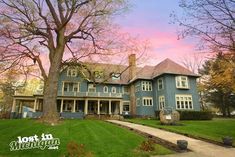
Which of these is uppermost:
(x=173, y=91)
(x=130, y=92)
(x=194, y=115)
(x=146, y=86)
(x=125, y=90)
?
(x=146, y=86)

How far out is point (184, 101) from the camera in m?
30.0

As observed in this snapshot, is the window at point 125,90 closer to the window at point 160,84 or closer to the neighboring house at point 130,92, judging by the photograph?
the neighboring house at point 130,92

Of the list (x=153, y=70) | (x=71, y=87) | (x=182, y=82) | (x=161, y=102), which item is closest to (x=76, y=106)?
(x=71, y=87)

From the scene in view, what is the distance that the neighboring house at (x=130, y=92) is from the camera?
30.0m

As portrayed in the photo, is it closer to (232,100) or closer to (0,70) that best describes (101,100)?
(0,70)

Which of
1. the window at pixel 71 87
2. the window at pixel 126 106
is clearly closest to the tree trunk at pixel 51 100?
the window at pixel 71 87

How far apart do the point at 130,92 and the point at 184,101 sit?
10067 mm

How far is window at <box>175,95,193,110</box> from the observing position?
97.4ft

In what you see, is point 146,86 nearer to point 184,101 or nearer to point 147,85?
point 147,85

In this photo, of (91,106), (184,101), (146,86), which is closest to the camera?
(184,101)

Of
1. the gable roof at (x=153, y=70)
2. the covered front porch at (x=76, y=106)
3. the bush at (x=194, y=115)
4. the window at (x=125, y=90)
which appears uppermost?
the gable roof at (x=153, y=70)

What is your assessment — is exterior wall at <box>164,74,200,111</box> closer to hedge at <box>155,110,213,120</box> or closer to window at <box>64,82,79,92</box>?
hedge at <box>155,110,213,120</box>

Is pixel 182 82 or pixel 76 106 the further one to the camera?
pixel 76 106

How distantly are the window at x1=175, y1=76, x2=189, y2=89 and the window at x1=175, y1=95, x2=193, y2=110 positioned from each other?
143 cm
